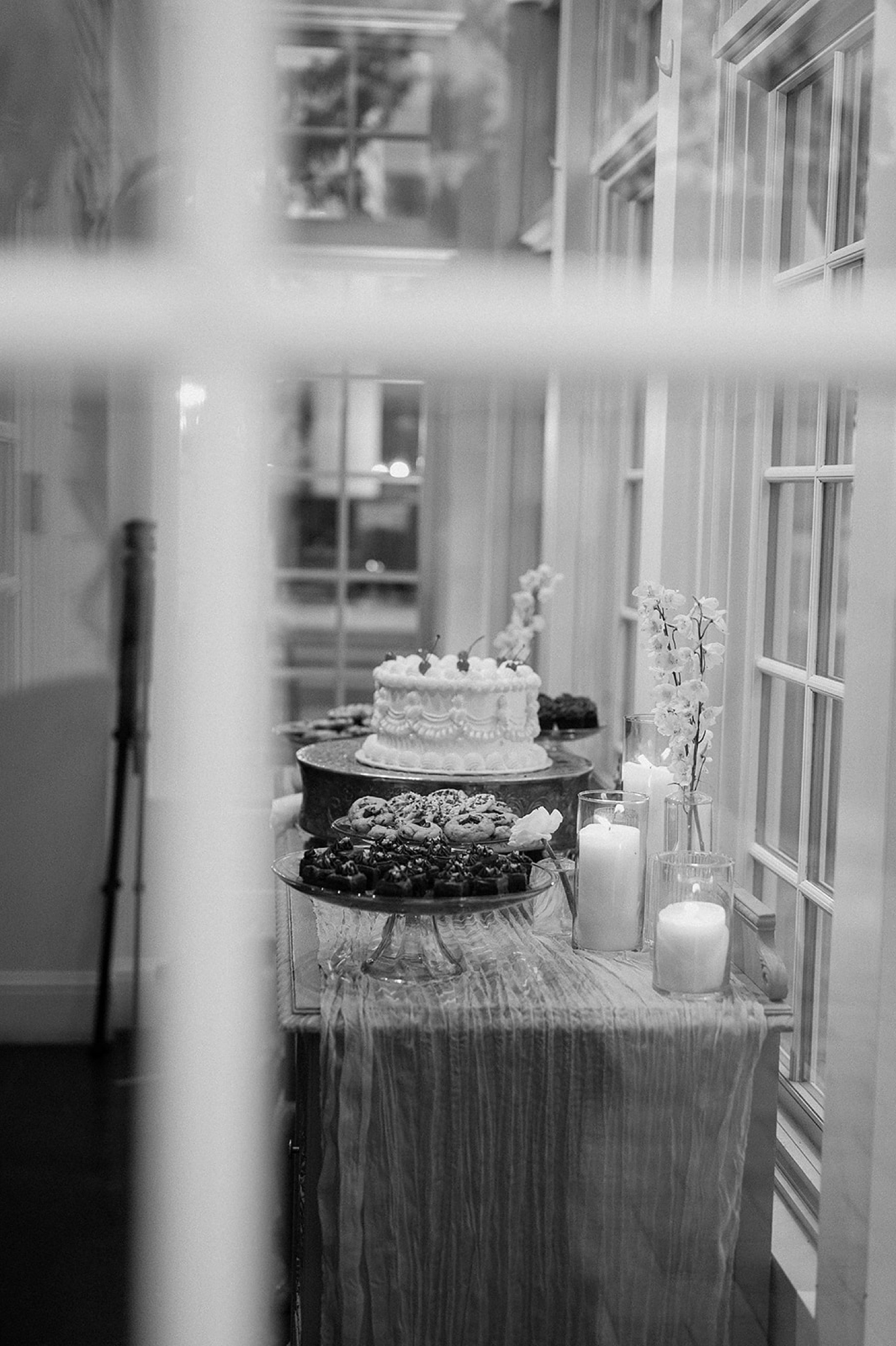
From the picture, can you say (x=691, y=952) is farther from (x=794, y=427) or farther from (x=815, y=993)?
(x=794, y=427)

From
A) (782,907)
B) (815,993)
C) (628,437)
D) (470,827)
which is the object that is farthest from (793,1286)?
(628,437)

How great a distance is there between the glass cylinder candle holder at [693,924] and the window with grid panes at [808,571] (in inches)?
1.8

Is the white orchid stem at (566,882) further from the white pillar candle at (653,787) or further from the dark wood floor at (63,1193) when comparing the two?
the dark wood floor at (63,1193)

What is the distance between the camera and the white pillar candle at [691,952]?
825 mm

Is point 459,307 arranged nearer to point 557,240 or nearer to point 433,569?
point 557,240

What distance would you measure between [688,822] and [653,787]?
0.14 meters

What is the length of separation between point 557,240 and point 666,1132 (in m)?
0.60

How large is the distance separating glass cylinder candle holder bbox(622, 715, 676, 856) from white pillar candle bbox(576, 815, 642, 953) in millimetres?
69

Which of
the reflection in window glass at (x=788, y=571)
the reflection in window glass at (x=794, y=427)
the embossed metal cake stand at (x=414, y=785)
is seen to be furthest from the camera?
the embossed metal cake stand at (x=414, y=785)

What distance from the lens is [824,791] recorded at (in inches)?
34.4

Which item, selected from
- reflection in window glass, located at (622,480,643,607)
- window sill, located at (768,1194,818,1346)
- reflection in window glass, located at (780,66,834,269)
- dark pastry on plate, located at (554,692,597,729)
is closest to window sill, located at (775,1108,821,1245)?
window sill, located at (768,1194,818,1346)

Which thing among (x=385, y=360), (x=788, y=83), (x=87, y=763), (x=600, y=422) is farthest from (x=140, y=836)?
(x=600, y=422)

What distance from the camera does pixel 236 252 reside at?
0.38m

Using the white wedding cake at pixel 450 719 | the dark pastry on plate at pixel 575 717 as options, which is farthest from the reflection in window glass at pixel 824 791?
the dark pastry on plate at pixel 575 717
